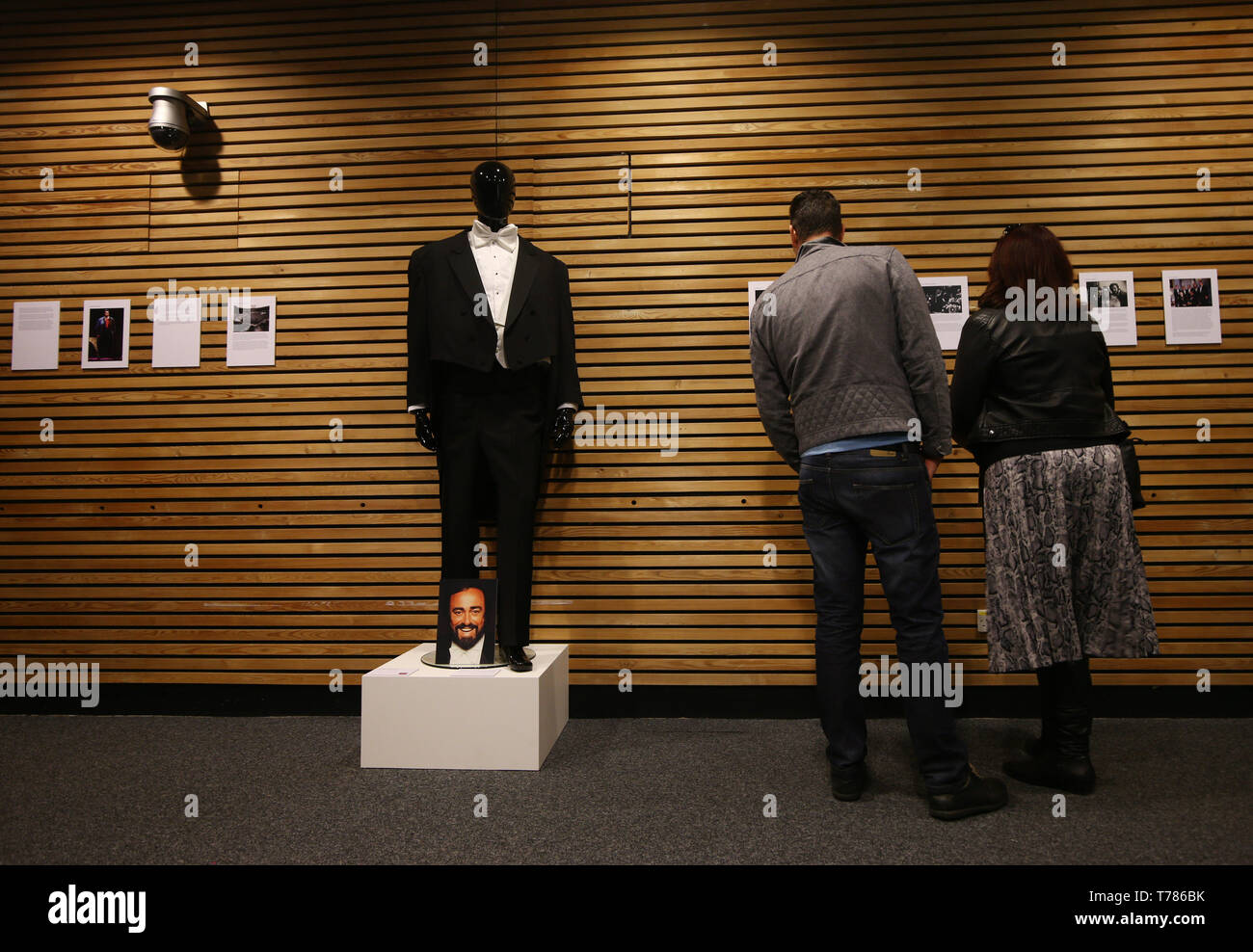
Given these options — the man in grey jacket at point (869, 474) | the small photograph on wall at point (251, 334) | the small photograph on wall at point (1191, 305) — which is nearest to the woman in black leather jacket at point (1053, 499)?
the man in grey jacket at point (869, 474)

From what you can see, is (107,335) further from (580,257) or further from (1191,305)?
(1191,305)

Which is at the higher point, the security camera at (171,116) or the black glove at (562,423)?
the security camera at (171,116)

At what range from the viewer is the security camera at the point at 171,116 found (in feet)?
10.5

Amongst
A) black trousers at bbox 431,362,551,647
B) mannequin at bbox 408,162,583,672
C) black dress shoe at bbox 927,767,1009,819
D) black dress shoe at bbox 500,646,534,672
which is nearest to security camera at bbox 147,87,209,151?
mannequin at bbox 408,162,583,672

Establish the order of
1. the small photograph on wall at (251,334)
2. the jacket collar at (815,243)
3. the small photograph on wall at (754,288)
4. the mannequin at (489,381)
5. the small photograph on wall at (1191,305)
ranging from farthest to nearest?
1. the small photograph on wall at (251,334)
2. the small photograph on wall at (754,288)
3. the small photograph on wall at (1191,305)
4. the mannequin at (489,381)
5. the jacket collar at (815,243)

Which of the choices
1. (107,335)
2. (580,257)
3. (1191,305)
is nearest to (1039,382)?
(1191,305)

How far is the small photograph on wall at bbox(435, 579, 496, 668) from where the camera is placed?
2.67m

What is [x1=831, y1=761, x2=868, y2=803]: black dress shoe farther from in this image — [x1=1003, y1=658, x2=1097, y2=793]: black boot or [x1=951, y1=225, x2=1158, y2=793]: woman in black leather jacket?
[x1=1003, y1=658, x2=1097, y2=793]: black boot

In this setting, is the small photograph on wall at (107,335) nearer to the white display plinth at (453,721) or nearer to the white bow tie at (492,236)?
the white bow tie at (492,236)

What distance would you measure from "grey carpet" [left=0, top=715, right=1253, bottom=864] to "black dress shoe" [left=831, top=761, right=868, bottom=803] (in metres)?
0.04

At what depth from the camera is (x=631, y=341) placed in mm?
3270

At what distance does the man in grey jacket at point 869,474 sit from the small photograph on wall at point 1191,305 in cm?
195

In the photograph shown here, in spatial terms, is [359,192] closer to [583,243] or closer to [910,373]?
[583,243]

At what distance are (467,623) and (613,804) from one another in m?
0.93
